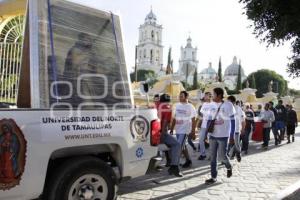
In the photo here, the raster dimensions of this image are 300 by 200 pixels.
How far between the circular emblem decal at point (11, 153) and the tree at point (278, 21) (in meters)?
3.59

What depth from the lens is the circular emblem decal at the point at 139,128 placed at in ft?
18.8

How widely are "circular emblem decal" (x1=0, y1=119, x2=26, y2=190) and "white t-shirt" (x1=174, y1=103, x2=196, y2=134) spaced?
5.20 meters

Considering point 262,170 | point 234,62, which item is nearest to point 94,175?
point 262,170

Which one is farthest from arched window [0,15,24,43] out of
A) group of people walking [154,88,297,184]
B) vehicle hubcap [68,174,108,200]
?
group of people walking [154,88,297,184]

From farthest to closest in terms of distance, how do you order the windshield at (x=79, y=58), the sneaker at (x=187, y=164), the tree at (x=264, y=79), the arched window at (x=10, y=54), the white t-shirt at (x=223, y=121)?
the tree at (x=264, y=79), the sneaker at (x=187, y=164), the white t-shirt at (x=223, y=121), the arched window at (x=10, y=54), the windshield at (x=79, y=58)

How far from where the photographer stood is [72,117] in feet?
16.4

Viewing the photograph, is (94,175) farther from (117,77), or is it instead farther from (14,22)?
(14,22)

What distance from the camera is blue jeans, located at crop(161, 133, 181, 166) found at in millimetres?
8586

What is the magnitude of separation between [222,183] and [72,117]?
13.8 ft

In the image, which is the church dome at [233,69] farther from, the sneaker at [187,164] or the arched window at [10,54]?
the arched window at [10,54]

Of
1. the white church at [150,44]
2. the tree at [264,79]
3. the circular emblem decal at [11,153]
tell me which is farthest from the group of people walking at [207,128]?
the white church at [150,44]

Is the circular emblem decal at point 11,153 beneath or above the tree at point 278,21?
beneath

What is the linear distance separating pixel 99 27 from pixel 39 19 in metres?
0.92

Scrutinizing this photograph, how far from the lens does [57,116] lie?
4832mm
